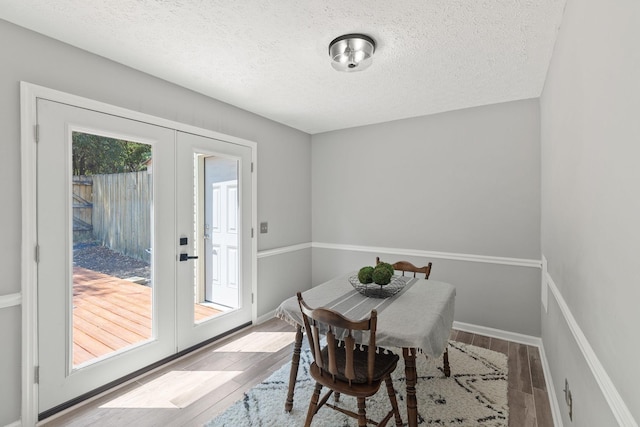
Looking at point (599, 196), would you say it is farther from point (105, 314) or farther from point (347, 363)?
point (105, 314)

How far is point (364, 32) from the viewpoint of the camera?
193 cm

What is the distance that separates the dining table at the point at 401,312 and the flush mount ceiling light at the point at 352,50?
5.13ft

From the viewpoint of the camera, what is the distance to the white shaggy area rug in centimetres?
195

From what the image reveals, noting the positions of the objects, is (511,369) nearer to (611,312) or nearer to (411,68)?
(611,312)

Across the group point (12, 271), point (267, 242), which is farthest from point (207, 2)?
point (267, 242)

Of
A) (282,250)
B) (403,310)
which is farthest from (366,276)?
(282,250)

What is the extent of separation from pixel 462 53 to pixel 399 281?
173cm

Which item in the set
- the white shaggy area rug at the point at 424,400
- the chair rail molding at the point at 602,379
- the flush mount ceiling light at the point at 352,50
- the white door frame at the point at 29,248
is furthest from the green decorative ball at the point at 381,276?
the white door frame at the point at 29,248

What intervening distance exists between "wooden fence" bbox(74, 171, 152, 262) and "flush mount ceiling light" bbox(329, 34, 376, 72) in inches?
70.2

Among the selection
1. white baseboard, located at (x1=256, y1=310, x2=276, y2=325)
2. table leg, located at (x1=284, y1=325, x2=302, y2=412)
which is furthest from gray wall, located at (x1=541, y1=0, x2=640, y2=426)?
white baseboard, located at (x1=256, y1=310, x2=276, y2=325)

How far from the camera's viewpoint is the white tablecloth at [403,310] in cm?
158

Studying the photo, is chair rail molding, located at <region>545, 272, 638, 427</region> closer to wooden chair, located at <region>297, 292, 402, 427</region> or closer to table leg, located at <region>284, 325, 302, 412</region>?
wooden chair, located at <region>297, 292, 402, 427</region>

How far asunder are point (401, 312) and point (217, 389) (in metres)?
1.55

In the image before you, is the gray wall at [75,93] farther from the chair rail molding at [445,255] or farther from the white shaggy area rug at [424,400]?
the white shaggy area rug at [424,400]
